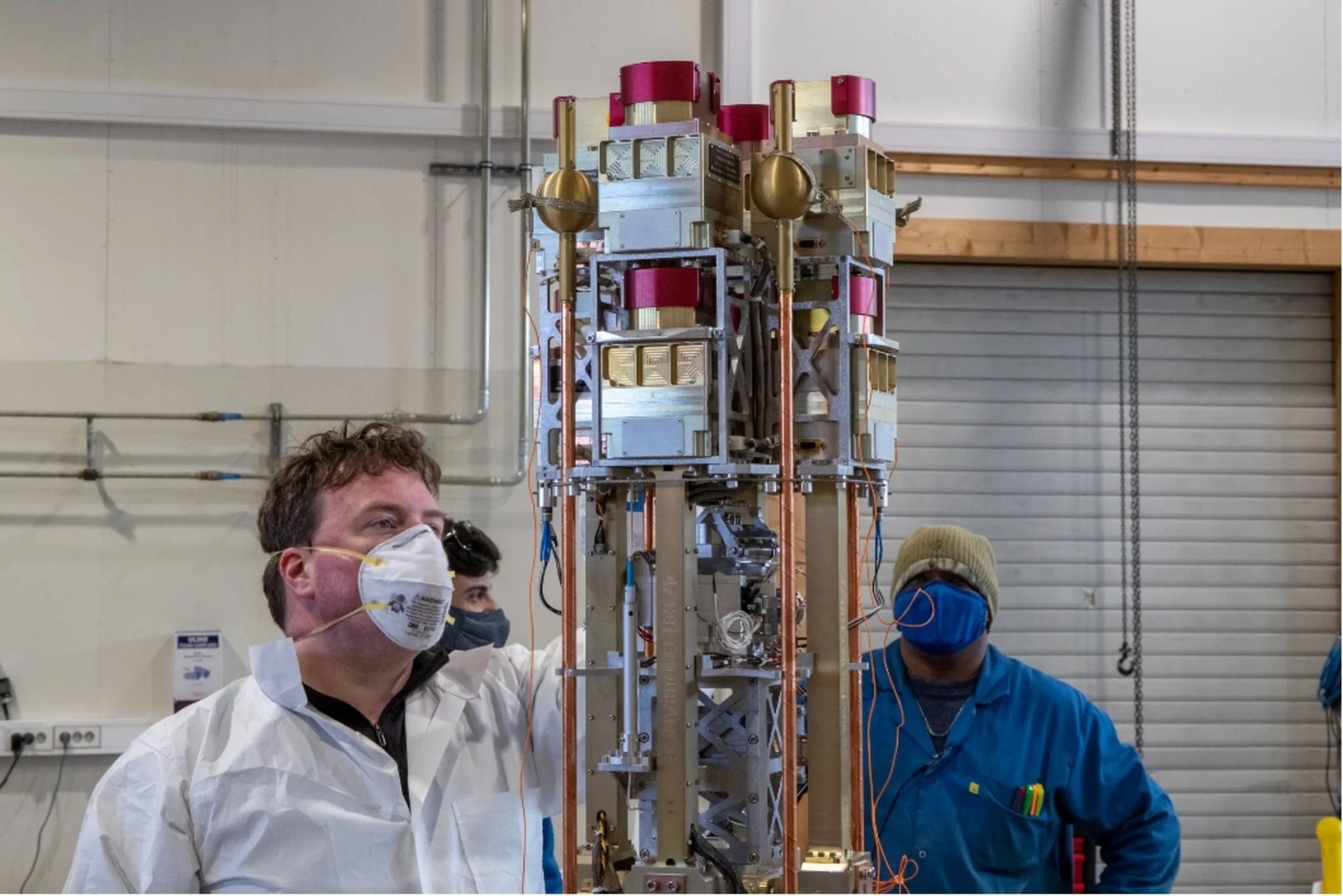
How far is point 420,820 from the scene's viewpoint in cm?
233

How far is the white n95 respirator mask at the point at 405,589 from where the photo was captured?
2.29 m

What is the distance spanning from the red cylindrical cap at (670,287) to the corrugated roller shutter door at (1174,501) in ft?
11.2

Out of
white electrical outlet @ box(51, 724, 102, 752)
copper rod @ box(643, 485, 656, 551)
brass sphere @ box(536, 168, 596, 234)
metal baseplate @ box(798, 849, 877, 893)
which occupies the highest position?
brass sphere @ box(536, 168, 596, 234)

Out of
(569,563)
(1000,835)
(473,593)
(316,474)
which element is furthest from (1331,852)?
(316,474)

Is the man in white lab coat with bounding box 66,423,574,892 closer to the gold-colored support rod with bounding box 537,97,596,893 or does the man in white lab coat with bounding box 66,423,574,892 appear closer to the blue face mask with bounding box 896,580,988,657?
the gold-colored support rod with bounding box 537,97,596,893

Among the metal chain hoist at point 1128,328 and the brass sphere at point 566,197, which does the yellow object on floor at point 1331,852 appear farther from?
the brass sphere at point 566,197

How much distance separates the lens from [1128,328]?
5641mm

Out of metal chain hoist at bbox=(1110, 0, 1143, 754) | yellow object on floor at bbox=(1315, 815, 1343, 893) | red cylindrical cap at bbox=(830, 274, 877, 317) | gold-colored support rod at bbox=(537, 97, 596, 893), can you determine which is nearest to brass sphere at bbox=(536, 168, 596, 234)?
gold-colored support rod at bbox=(537, 97, 596, 893)

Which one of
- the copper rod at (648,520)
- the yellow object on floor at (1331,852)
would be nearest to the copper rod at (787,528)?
the copper rod at (648,520)

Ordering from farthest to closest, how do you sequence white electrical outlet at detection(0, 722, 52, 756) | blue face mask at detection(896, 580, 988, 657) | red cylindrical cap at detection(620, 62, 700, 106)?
white electrical outlet at detection(0, 722, 52, 756), blue face mask at detection(896, 580, 988, 657), red cylindrical cap at detection(620, 62, 700, 106)

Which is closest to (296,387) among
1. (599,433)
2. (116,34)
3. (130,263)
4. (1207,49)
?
(130,263)

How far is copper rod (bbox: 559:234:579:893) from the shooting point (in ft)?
7.25

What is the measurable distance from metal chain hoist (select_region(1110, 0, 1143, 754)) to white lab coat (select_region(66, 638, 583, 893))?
3.57 metres

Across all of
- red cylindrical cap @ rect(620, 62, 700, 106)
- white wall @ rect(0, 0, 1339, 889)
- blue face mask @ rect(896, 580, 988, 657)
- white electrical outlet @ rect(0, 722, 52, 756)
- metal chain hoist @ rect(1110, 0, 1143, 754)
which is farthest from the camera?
metal chain hoist @ rect(1110, 0, 1143, 754)
